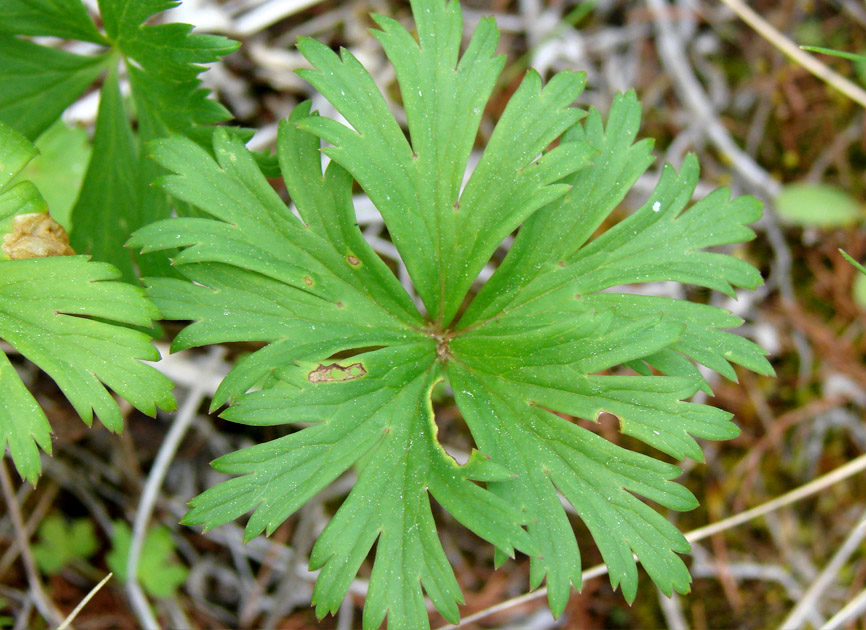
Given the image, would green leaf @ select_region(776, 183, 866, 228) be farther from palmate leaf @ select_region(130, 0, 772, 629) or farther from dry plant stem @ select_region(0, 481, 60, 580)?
dry plant stem @ select_region(0, 481, 60, 580)

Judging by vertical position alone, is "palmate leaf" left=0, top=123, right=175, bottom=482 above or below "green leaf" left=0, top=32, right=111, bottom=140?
below

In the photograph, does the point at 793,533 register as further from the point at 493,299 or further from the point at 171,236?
the point at 171,236

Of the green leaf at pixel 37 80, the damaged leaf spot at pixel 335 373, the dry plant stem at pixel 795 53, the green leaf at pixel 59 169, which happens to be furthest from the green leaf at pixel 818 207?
the green leaf at pixel 59 169

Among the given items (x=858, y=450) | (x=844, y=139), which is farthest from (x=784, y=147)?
(x=858, y=450)

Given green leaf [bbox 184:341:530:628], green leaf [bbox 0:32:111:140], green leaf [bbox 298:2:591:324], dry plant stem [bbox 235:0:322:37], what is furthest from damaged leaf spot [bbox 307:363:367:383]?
dry plant stem [bbox 235:0:322:37]

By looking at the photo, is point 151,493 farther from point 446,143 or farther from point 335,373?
point 446,143

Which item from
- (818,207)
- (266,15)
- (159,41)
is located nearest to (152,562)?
(159,41)
